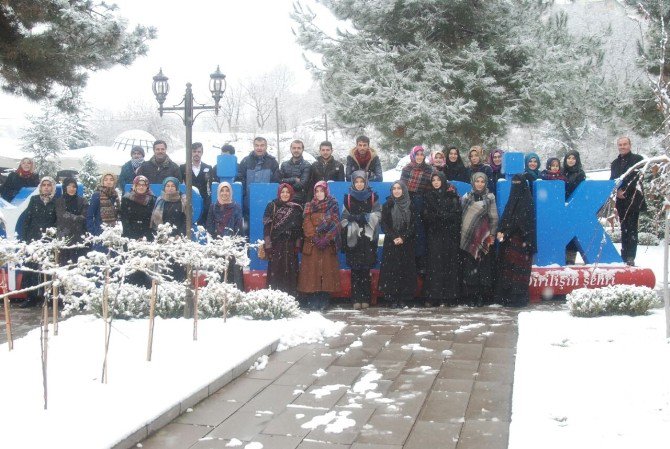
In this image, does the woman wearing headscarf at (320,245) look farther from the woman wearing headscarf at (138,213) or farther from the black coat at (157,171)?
the black coat at (157,171)

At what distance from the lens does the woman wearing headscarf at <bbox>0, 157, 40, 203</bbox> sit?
10.5 metres

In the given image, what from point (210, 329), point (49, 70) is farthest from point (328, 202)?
point (49, 70)

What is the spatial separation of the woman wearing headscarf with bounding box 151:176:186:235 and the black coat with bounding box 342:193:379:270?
209 cm

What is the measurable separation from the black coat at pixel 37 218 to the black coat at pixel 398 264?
443 cm

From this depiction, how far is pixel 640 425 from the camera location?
12.8 ft

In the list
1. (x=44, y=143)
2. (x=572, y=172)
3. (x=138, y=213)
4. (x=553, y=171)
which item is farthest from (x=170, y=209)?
(x=44, y=143)

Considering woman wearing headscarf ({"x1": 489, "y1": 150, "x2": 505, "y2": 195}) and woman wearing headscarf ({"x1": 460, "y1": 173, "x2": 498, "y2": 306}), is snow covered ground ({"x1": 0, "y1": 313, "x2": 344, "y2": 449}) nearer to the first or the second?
woman wearing headscarf ({"x1": 460, "y1": 173, "x2": 498, "y2": 306})

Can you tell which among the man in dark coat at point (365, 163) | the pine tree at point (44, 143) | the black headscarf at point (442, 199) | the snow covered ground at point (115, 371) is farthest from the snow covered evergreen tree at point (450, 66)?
the pine tree at point (44, 143)

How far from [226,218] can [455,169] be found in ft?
10.5

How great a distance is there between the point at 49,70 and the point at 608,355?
25.4 feet

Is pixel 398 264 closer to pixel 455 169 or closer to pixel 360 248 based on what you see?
pixel 360 248

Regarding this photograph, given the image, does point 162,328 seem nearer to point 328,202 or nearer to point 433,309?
point 328,202

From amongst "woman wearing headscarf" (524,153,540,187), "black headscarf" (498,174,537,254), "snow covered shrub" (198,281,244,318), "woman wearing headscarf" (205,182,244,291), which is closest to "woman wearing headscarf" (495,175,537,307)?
"black headscarf" (498,174,537,254)

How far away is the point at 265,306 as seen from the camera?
24.2 ft
